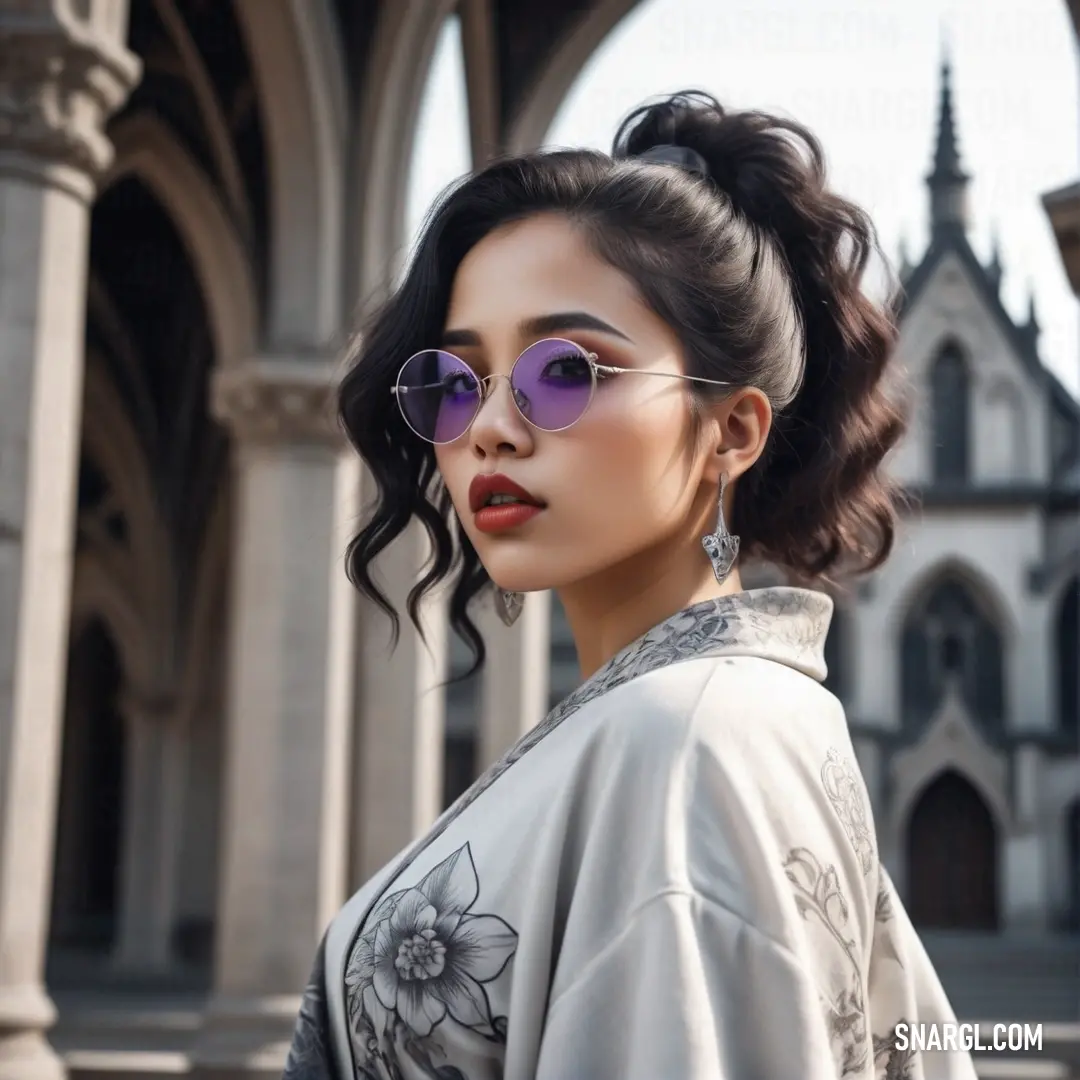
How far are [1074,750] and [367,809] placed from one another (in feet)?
65.5

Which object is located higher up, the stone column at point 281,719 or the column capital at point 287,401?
the column capital at point 287,401

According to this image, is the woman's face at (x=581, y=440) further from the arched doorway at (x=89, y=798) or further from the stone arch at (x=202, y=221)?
the arched doorway at (x=89, y=798)

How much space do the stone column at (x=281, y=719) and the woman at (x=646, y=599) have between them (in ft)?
19.6

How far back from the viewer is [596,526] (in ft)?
4.47

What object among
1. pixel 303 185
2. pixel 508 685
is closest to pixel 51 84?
pixel 303 185

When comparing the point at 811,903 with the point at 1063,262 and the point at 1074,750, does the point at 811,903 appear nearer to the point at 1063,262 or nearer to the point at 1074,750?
the point at 1063,262

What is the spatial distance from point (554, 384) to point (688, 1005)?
1.75 ft

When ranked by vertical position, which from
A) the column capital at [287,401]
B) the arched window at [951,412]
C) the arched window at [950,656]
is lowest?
the column capital at [287,401]

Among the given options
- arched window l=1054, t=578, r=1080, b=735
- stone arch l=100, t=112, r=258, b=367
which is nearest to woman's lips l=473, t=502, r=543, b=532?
stone arch l=100, t=112, r=258, b=367

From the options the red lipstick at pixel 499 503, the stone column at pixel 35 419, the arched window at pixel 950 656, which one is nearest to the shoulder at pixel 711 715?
the red lipstick at pixel 499 503

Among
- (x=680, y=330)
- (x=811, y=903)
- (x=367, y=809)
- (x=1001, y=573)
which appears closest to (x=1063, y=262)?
(x=680, y=330)

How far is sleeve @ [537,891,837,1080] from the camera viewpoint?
3.37 feet

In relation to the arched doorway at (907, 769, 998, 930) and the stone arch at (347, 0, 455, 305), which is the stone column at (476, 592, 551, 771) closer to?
the stone arch at (347, 0, 455, 305)

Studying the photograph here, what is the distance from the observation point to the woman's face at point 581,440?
1.36 m
